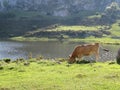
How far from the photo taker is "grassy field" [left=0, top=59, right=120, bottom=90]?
71.0 ft

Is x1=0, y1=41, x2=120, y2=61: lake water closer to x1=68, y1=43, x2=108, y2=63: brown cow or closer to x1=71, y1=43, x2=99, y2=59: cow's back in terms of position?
x1=71, y1=43, x2=99, y2=59: cow's back

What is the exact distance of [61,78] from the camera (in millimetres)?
24781

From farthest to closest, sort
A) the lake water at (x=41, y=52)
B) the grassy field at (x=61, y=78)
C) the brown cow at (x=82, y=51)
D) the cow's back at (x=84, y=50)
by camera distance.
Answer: the lake water at (x=41, y=52) < the cow's back at (x=84, y=50) < the brown cow at (x=82, y=51) < the grassy field at (x=61, y=78)

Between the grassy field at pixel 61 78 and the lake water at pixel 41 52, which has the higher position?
the grassy field at pixel 61 78

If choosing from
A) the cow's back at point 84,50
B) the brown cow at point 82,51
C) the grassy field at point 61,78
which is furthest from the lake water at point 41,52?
the grassy field at point 61,78

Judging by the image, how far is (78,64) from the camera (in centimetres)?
3272

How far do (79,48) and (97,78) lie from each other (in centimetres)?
1179

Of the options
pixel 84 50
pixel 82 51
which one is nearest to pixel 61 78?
pixel 82 51

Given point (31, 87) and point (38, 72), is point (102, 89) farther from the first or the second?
point (38, 72)

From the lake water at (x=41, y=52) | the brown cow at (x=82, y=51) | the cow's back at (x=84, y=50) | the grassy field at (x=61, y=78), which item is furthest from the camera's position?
the lake water at (x=41, y=52)

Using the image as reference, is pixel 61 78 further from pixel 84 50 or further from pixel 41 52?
pixel 41 52

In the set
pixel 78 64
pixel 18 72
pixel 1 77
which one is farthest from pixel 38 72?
pixel 78 64

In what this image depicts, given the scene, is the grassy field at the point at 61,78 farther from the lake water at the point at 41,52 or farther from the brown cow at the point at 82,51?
the lake water at the point at 41,52

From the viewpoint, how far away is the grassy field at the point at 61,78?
71.0 feet
